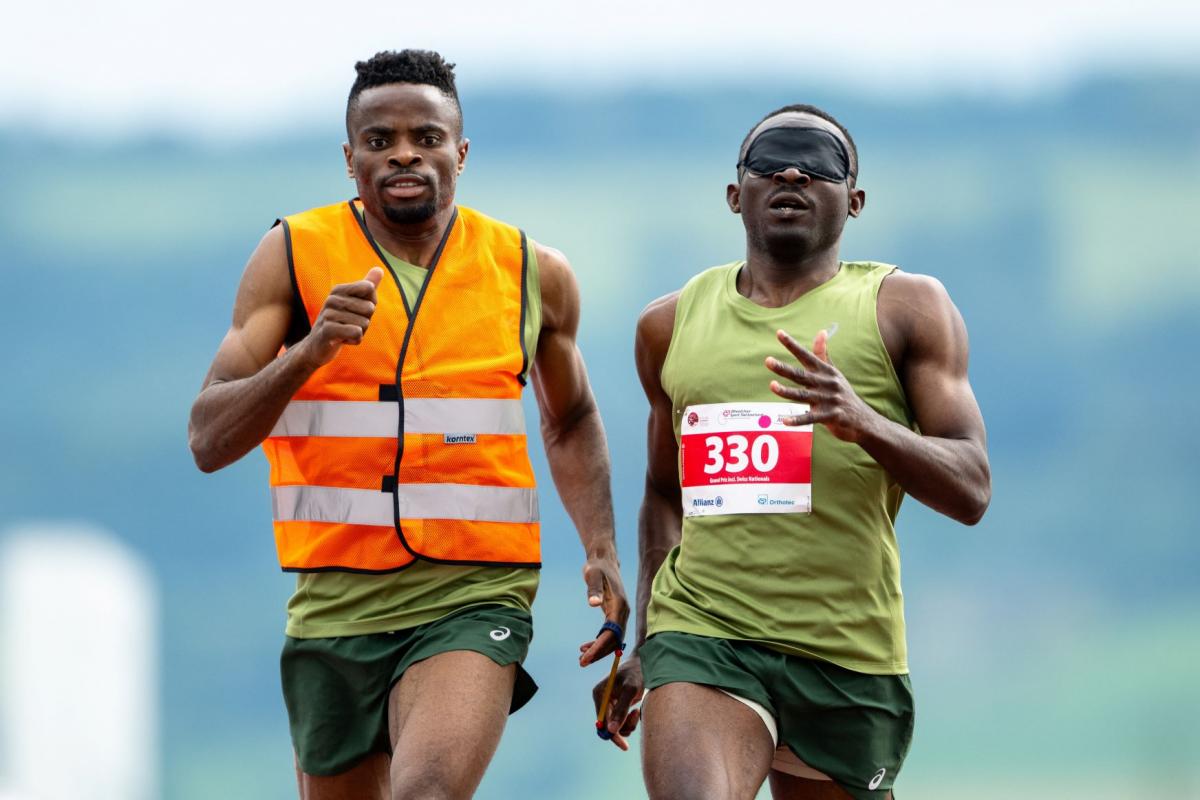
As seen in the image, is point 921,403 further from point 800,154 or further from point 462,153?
point 462,153

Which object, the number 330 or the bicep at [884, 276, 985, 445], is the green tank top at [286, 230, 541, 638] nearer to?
the number 330

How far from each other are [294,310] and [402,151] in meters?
0.47

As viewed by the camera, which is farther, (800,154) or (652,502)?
(652,502)

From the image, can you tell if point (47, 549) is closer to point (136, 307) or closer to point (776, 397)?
point (136, 307)

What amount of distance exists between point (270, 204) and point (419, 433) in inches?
126

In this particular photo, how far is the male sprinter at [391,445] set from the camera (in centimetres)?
422

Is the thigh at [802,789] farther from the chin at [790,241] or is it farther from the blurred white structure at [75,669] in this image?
the blurred white structure at [75,669]

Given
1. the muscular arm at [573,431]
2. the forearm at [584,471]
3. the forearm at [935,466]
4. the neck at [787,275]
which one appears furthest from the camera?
the forearm at [584,471]

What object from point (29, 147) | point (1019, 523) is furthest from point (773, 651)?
point (29, 147)

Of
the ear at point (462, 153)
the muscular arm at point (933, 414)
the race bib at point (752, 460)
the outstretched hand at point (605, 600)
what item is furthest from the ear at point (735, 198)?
the outstretched hand at point (605, 600)

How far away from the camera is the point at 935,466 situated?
12.6 ft

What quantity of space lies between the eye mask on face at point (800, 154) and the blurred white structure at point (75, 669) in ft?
11.2

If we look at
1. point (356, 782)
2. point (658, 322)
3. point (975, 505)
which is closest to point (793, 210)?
point (658, 322)

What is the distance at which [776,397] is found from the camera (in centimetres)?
410
